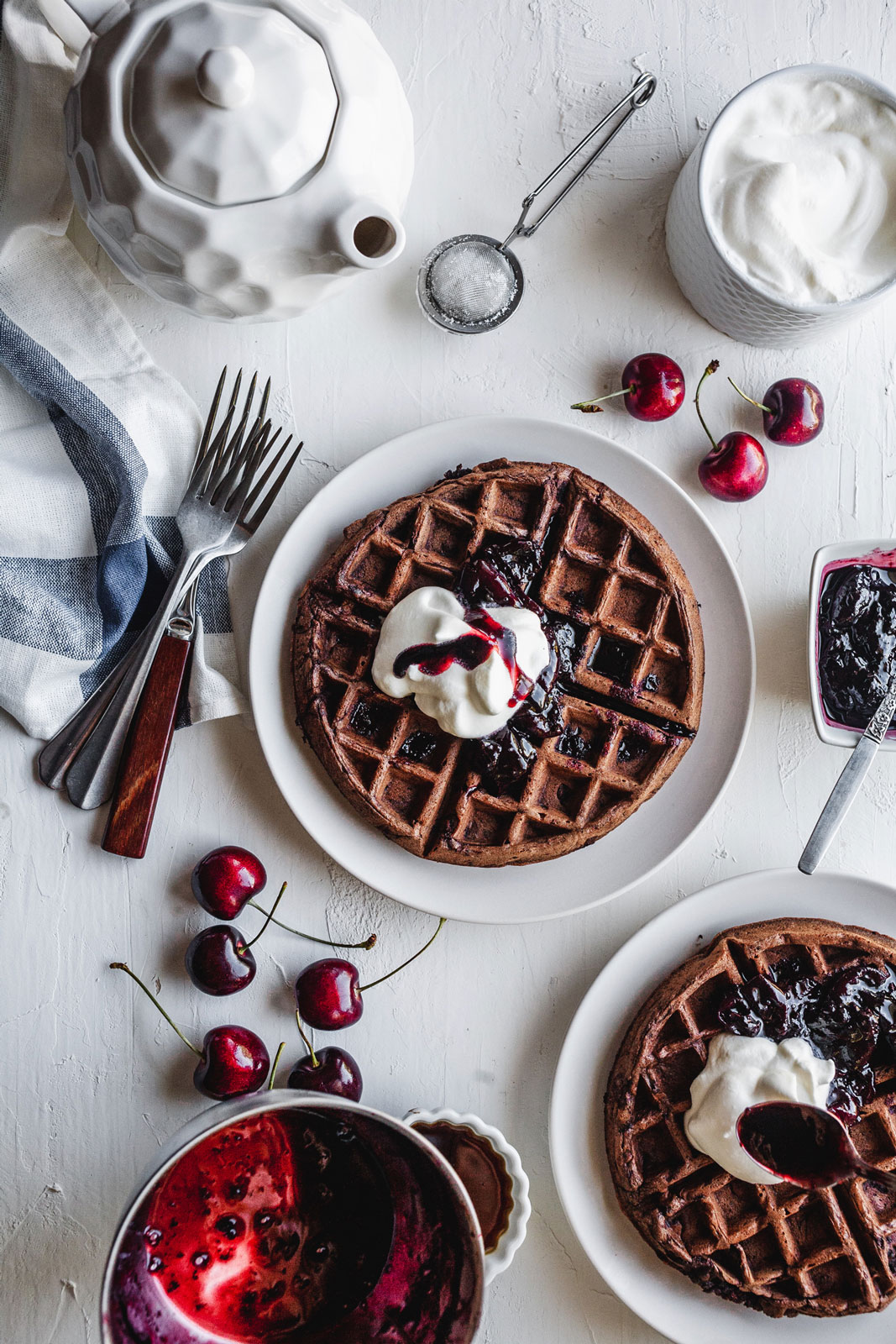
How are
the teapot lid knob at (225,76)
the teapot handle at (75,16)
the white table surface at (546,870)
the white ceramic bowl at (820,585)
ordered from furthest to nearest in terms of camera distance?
the white table surface at (546,870)
the white ceramic bowl at (820,585)
the teapot handle at (75,16)
the teapot lid knob at (225,76)

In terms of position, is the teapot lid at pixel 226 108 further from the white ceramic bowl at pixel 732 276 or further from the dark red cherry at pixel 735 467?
the dark red cherry at pixel 735 467

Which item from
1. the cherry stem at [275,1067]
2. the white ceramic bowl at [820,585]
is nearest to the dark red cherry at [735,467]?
the white ceramic bowl at [820,585]

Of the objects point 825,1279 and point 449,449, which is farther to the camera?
point 449,449

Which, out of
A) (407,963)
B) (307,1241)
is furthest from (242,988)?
(307,1241)

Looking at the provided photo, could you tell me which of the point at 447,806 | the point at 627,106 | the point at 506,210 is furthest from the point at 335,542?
the point at 627,106

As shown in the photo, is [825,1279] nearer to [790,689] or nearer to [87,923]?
[790,689]
